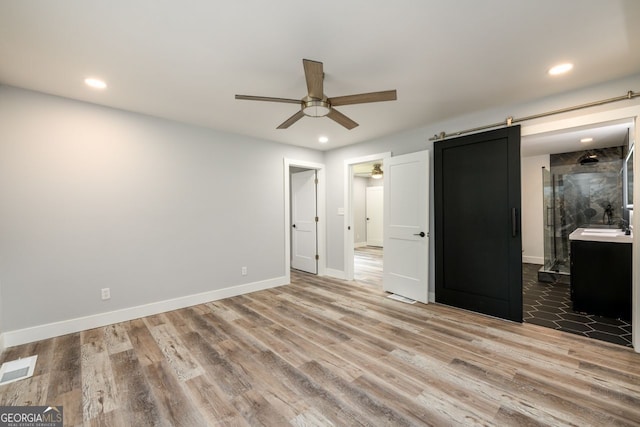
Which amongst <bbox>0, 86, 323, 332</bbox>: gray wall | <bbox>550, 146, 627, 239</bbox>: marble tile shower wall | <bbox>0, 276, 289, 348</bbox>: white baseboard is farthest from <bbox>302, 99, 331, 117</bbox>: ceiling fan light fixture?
<bbox>550, 146, 627, 239</bbox>: marble tile shower wall

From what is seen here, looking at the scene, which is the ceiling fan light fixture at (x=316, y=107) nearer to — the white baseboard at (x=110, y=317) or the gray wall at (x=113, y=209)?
the gray wall at (x=113, y=209)

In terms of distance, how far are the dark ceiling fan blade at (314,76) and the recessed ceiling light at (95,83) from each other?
2054 mm

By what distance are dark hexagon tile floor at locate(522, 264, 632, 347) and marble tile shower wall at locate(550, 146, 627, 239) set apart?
1952 millimetres

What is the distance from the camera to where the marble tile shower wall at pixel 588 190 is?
5.07 meters

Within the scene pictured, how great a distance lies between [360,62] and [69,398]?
3.33 meters

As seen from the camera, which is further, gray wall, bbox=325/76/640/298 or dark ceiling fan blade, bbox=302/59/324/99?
gray wall, bbox=325/76/640/298

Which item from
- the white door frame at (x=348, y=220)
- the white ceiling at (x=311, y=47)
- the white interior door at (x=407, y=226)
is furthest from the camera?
the white door frame at (x=348, y=220)

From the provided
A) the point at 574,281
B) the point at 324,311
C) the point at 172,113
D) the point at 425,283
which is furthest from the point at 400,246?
the point at 172,113

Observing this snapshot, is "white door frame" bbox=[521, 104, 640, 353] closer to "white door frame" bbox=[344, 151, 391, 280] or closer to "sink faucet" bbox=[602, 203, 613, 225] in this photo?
"white door frame" bbox=[344, 151, 391, 280]

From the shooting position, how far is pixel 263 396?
6.29 ft

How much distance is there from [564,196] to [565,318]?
3.43 metres

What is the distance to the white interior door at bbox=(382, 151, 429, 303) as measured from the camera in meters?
3.80

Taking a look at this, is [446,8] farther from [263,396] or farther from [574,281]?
[574,281]

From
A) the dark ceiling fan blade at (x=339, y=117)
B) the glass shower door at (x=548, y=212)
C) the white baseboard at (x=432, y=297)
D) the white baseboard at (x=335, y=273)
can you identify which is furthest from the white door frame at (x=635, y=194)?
the white baseboard at (x=335, y=273)
